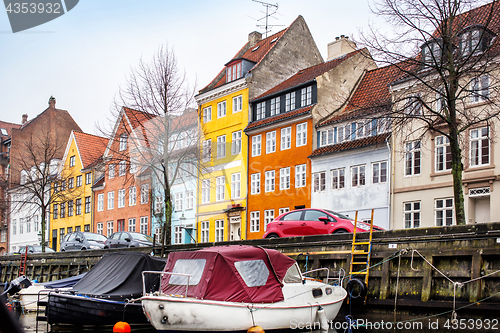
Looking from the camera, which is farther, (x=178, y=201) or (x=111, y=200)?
(x=111, y=200)

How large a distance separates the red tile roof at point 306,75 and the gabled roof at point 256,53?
2.95m

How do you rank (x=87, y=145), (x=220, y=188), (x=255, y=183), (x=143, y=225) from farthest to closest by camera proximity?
(x=87, y=145)
(x=143, y=225)
(x=220, y=188)
(x=255, y=183)

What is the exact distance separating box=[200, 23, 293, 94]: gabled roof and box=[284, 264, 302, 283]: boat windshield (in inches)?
1164

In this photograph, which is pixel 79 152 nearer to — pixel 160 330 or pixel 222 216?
pixel 222 216

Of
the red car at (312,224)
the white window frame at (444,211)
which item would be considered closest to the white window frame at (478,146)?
the white window frame at (444,211)

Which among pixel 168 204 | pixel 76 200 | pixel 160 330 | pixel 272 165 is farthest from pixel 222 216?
pixel 160 330

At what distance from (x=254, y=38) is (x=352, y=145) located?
21.5m

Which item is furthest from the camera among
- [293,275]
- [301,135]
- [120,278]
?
[301,135]

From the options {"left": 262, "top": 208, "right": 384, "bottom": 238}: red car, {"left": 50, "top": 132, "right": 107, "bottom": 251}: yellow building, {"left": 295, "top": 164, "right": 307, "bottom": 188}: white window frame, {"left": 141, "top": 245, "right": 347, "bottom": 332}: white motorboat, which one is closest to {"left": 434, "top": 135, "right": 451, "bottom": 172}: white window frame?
{"left": 262, "top": 208, "right": 384, "bottom": 238}: red car

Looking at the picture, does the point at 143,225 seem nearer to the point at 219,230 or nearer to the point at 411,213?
the point at 219,230

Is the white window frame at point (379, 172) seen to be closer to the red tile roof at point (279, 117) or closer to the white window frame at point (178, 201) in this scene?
the red tile roof at point (279, 117)

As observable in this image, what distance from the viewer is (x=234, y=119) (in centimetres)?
4247

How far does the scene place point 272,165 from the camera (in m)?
38.2

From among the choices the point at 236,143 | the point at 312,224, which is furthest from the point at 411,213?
the point at 236,143
